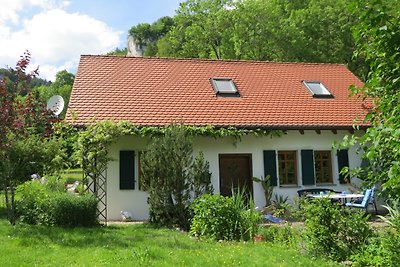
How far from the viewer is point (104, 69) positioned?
1662cm

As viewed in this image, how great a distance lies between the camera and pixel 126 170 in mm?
13156

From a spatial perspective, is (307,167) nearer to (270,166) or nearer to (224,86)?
(270,166)

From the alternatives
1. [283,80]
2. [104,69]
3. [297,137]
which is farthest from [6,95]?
[283,80]

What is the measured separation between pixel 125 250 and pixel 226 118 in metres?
7.58

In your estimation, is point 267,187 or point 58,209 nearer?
Answer: point 58,209

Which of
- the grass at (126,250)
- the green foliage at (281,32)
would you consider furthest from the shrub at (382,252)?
the green foliage at (281,32)

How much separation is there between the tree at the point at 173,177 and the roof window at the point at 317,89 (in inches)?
303

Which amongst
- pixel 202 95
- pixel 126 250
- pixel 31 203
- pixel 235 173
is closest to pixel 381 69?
pixel 126 250

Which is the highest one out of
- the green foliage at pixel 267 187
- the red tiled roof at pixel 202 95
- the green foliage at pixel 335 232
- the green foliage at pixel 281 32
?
the green foliage at pixel 281 32

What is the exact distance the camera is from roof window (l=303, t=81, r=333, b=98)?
16766 millimetres

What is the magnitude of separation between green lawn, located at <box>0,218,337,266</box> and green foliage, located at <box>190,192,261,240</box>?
0.48 m

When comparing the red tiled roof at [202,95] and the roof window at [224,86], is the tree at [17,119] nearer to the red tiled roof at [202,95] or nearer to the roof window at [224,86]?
the red tiled roof at [202,95]

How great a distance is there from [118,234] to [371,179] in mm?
6305

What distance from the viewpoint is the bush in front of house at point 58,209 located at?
10.2 meters
